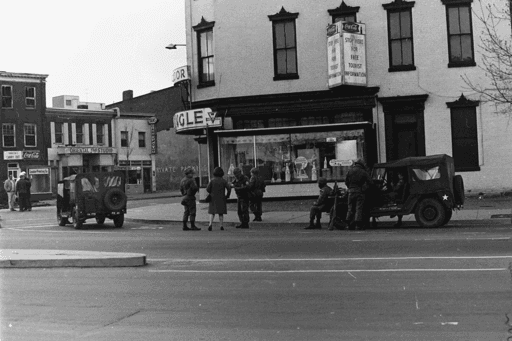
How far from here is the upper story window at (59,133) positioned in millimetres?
56719

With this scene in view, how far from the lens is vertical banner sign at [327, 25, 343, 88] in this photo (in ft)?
85.8

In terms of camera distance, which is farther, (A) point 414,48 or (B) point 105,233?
(A) point 414,48

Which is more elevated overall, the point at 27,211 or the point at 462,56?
the point at 462,56

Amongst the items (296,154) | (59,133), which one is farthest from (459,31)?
(59,133)

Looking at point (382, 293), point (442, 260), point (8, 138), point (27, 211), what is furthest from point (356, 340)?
point (8, 138)

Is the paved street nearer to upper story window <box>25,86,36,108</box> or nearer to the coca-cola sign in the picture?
the coca-cola sign

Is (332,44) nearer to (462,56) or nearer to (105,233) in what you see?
(462,56)

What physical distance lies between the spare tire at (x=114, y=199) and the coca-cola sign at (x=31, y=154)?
→ 112ft

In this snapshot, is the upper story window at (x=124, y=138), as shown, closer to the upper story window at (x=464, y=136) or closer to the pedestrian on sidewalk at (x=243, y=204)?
the upper story window at (x=464, y=136)

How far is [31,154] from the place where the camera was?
53.4 m

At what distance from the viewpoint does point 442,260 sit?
1101 centimetres

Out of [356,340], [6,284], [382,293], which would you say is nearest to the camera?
[356,340]

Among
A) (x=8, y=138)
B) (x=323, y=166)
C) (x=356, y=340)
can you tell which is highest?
(x=8, y=138)

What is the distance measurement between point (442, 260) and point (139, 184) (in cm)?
5266
